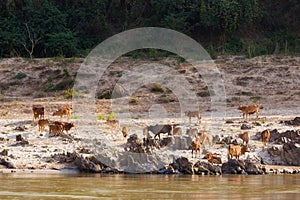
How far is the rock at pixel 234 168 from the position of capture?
1645cm

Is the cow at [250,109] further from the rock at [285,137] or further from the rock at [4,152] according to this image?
the rock at [4,152]

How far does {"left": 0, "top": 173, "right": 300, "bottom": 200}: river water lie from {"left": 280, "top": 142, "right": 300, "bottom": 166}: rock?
1.18 m

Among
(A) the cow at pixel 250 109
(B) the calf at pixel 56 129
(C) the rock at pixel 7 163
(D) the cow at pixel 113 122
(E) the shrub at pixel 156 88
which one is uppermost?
(E) the shrub at pixel 156 88

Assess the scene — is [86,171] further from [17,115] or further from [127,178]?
[17,115]

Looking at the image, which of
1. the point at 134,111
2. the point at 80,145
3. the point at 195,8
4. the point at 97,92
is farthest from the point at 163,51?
the point at 80,145

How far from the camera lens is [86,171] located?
54.9 ft

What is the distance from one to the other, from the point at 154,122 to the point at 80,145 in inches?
169

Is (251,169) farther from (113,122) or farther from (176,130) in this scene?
(113,122)

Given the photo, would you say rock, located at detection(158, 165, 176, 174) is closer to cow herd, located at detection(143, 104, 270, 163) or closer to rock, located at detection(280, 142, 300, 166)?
cow herd, located at detection(143, 104, 270, 163)

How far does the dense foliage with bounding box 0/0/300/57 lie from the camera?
31781mm

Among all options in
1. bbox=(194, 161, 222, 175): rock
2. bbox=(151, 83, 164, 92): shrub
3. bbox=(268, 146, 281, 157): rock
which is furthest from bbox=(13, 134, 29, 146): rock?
bbox=(151, 83, 164, 92): shrub

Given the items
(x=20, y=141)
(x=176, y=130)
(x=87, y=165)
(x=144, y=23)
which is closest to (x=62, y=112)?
(x=20, y=141)

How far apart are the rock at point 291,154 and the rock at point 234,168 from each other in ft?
4.49

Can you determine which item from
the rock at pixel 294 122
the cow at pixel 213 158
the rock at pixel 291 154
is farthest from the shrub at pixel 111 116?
the rock at pixel 291 154
